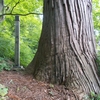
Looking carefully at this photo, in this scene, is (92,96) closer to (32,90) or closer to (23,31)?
(32,90)

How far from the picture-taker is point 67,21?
2.59 m

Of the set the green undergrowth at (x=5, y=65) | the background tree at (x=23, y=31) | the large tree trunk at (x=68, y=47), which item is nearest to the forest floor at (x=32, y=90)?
the large tree trunk at (x=68, y=47)

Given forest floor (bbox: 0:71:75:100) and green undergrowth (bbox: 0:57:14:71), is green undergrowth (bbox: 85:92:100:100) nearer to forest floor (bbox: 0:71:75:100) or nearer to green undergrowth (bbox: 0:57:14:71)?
forest floor (bbox: 0:71:75:100)

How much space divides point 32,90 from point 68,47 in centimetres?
90

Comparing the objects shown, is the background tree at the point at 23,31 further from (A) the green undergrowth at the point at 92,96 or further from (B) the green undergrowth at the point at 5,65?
(A) the green undergrowth at the point at 92,96

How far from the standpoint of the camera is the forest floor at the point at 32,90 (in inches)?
84.4

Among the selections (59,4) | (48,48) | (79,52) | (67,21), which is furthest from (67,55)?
(59,4)

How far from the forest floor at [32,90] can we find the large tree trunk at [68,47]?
14 centimetres

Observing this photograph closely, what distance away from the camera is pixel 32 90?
2314mm

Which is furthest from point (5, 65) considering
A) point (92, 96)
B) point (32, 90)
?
point (92, 96)

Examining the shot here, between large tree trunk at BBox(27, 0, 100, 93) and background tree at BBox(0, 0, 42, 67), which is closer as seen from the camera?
large tree trunk at BBox(27, 0, 100, 93)

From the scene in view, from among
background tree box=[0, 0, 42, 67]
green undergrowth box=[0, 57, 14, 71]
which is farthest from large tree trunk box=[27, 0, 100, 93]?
background tree box=[0, 0, 42, 67]

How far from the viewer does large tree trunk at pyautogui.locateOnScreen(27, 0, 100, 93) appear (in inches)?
95.7

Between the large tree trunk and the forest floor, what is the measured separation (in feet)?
0.46
